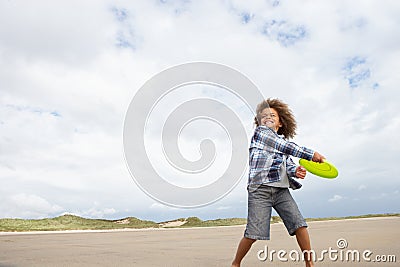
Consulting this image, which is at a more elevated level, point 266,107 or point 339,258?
point 266,107

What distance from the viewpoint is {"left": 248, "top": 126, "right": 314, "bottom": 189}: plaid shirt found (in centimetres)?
384

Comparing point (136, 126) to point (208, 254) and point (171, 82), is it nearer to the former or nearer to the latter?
point (171, 82)

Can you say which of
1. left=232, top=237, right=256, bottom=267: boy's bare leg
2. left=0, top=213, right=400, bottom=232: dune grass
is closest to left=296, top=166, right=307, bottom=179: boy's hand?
left=232, top=237, right=256, bottom=267: boy's bare leg

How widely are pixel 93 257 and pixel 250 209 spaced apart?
2656 mm

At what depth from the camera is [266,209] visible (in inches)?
152

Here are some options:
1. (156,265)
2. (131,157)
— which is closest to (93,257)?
(156,265)

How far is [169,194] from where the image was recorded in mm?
4727

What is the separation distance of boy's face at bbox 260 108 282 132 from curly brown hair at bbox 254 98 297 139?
0.05 metres

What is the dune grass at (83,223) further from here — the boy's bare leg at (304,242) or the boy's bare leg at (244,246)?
the boy's bare leg at (304,242)

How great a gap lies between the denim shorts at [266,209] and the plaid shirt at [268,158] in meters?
0.09

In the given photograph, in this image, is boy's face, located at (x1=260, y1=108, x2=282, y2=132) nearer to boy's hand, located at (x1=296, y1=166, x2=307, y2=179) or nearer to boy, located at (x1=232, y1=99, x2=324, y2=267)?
boy, located at (x1=232, y1=99, x2=324, y2=267)

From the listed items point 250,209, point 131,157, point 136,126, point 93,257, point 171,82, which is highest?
point 171,82

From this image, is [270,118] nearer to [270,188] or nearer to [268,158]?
[268,158]

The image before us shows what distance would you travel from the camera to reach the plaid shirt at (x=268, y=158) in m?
3.84
